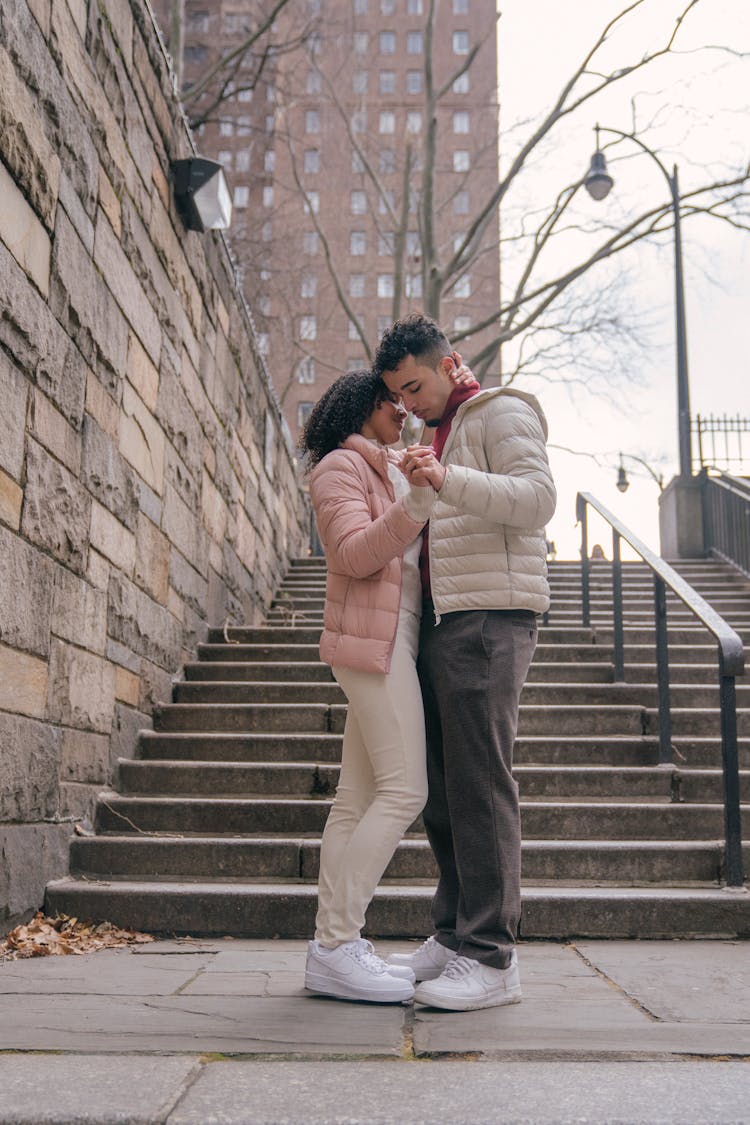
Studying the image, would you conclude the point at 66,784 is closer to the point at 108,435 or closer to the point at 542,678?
the point at 108,435

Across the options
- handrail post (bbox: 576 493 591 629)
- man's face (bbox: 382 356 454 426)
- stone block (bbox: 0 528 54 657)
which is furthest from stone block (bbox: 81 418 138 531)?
handrail post (bbox: 576 493 591 629)

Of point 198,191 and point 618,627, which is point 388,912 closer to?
point 618,627

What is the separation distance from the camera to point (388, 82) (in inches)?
1969

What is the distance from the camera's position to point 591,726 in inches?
216

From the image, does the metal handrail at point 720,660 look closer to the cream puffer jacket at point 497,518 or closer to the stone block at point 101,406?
the cream puffer jacket at point 497,518

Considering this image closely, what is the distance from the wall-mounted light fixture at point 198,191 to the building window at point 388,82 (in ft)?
153

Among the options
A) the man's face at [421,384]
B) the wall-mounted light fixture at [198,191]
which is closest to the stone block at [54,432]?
the man's face at [421,384]

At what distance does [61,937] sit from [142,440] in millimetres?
2375

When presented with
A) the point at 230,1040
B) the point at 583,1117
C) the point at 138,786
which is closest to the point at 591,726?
the point at 138,786

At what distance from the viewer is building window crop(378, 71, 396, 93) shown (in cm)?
4929

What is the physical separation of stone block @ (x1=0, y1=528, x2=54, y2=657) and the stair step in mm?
870

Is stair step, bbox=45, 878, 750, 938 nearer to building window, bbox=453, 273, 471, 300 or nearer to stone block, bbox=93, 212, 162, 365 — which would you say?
stone block, bbox=93, 212, 162, 365

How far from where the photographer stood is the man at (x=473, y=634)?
2637 mm

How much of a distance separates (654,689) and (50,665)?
314cm
